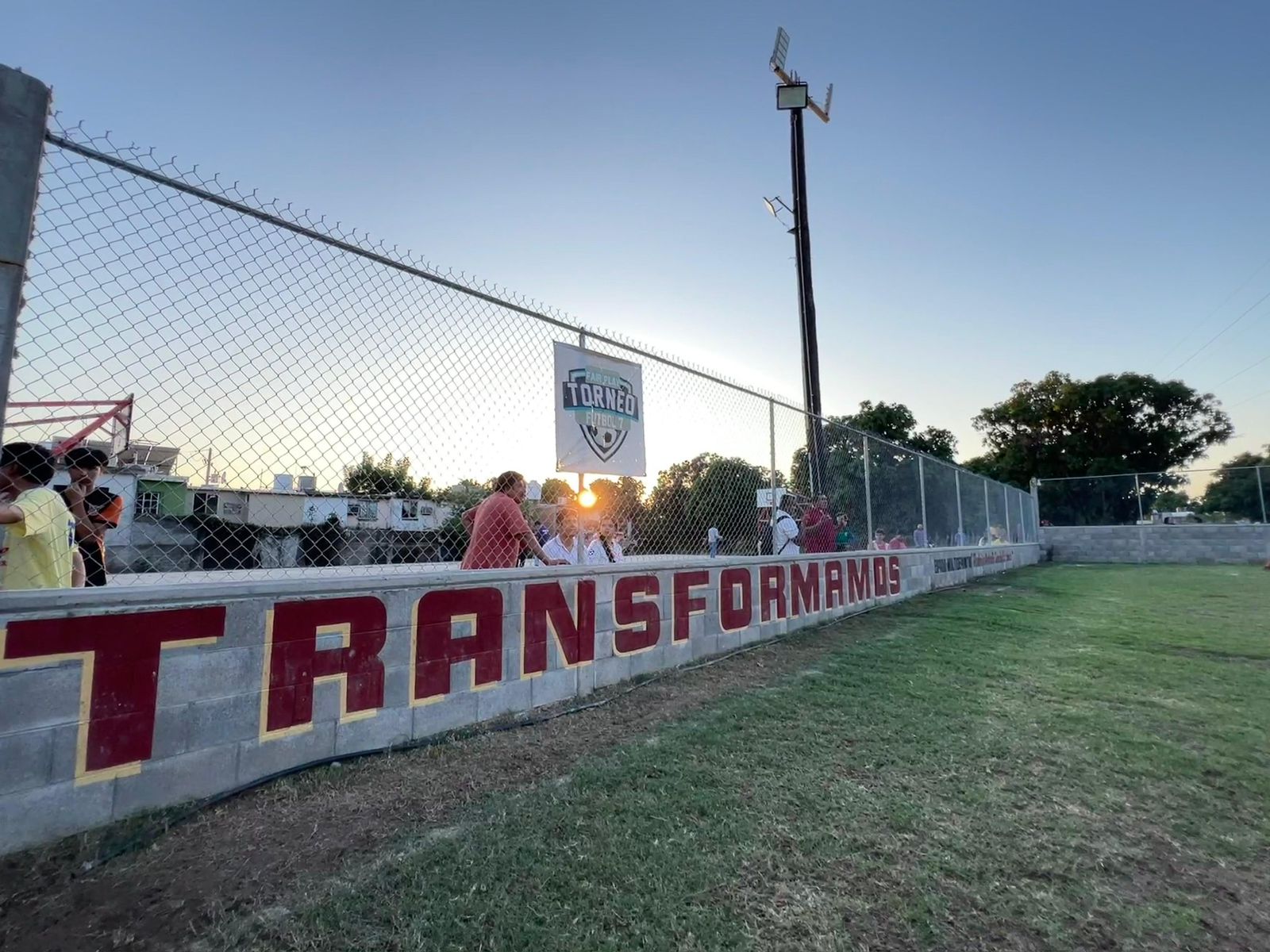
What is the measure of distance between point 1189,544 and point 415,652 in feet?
83.5

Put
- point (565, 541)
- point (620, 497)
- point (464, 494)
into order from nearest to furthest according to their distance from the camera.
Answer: point (464, 494), point (620, 497), point (565, 541)

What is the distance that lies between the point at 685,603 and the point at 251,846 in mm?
3415

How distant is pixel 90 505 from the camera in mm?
2768

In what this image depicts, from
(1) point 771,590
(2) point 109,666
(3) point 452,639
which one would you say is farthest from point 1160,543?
(2) point 109,666

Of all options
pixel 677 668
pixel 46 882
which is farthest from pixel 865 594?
pixel 46 882

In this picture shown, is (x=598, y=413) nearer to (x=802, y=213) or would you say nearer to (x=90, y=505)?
(x=90, y=505)

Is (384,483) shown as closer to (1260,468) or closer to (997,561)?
(997,561)

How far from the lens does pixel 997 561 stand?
15.9 meters

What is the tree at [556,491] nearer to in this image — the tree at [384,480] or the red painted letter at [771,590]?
the tree at [384,480]

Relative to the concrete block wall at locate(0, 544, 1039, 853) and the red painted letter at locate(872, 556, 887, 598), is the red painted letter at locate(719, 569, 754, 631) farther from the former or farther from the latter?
the red painted letter at locate(872, 556, 887, 598)

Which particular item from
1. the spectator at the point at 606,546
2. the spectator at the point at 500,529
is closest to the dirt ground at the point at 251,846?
the spectator at the point at 500,529

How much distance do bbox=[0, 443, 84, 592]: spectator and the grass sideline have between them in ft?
5.23

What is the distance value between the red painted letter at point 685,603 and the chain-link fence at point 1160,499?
2188cm

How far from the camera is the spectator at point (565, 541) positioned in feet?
14.5
